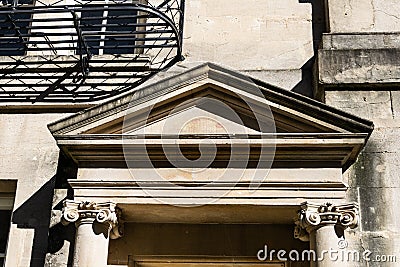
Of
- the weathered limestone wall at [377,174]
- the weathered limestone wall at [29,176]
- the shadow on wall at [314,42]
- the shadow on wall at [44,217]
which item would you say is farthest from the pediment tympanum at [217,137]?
the shadow on wall at [314,42]

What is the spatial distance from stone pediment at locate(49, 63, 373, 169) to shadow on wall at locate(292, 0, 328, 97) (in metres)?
1.58

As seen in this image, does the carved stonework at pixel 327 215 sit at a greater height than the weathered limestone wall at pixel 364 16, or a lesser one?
lesser

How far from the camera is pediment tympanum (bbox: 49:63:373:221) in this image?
6641 millimetres

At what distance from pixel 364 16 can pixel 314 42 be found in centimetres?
78

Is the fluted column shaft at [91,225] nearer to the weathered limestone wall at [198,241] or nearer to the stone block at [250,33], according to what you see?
the weathered limestone wall at [198,241]

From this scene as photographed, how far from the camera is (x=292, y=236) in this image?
7.35 m

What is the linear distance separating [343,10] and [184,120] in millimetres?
3127

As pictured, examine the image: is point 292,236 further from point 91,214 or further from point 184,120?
point 91,214

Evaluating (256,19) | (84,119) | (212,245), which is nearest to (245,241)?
(212,245)

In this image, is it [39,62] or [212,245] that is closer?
[212,245]

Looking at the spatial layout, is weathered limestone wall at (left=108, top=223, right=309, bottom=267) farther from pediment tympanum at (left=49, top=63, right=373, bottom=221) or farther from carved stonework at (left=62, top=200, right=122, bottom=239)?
pediment tympanum at (left=49, top=63, right=373, bottom=221)

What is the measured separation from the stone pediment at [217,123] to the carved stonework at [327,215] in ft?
1.67

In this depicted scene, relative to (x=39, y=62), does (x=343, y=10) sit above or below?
above

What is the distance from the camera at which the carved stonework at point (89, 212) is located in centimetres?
663
